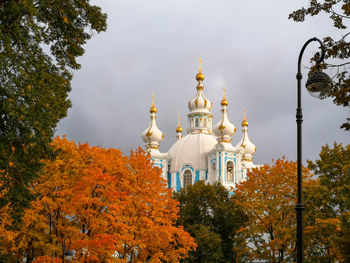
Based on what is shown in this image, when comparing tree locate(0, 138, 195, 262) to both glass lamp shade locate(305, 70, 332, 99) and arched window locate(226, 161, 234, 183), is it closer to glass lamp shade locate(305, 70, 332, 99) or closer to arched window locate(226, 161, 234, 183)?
glass lamp shade locate(305, 70, 332, 99)

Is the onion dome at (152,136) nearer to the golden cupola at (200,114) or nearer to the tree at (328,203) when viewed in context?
the golden cupola at (200,114)

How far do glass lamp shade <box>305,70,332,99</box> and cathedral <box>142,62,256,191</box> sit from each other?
55961 millimetres

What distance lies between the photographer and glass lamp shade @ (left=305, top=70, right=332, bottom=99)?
1043 centimetres

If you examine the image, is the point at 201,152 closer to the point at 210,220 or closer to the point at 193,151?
the point at 193,151

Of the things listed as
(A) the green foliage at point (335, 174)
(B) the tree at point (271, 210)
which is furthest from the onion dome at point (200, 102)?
(A) the green foliage at point (335, 174)

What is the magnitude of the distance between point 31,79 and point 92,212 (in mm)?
10113

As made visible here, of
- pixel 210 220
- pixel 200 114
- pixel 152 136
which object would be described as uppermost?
pixel 200 114

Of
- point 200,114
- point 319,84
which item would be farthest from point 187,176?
point 319,84

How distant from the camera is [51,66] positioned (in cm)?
1583

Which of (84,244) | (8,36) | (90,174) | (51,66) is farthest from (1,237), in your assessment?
(8,36)

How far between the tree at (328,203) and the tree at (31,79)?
1390 centimetres

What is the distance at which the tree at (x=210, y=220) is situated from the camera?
3491 centimetres

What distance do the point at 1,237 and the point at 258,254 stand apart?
14681 millimetres

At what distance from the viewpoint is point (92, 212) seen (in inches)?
898
